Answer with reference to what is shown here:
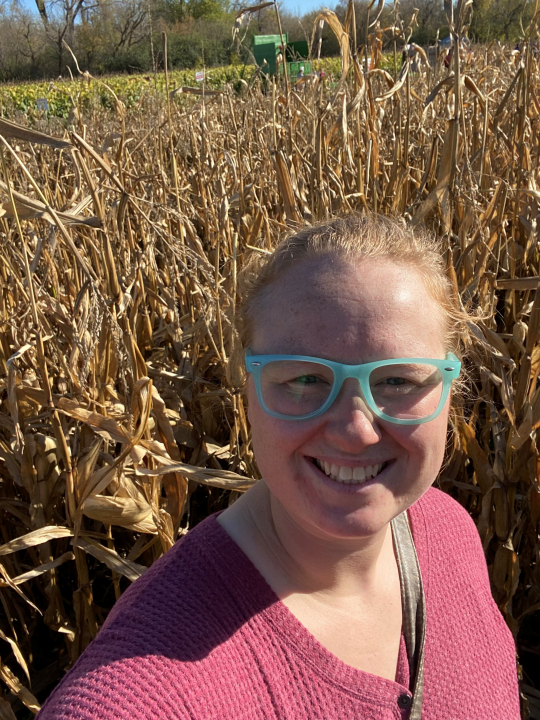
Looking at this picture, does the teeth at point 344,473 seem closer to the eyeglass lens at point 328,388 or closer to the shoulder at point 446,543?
the eyeglass lens at point 328,388

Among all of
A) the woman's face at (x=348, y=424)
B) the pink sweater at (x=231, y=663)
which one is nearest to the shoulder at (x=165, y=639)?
the pink sweater at (x=231, y=663)

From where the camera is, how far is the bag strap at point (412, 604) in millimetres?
919

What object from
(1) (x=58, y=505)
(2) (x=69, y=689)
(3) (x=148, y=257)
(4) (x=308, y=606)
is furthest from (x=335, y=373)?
(3) (x=148, y=257)

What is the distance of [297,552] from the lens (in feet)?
2.99

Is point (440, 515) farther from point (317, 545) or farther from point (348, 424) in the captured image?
point (348, 424)

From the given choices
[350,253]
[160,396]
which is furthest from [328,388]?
[160,396]

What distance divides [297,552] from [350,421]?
23 centimetres

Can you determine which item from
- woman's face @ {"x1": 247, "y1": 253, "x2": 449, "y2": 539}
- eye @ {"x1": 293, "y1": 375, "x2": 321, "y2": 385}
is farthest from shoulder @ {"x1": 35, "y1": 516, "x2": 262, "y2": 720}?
eye @ {"x1": 293, "y1": 375, "x2": 321, "y2": 385}

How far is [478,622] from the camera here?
1.07 meters

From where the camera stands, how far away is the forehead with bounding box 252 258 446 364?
2.70 feet

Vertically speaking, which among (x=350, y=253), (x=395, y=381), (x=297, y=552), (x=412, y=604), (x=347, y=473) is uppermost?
(x=350, y=253)

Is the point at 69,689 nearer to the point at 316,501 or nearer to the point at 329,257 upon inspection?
the point at 316,501

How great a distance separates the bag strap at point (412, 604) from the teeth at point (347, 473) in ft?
0.92

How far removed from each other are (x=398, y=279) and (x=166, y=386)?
1.07 m
